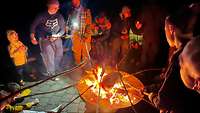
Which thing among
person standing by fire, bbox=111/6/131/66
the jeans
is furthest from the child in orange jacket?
person standing by fire, bbox=111/6/131/66

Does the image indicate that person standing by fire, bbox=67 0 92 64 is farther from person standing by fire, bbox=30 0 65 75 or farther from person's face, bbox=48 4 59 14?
person's face, bbox=48 4 59 14

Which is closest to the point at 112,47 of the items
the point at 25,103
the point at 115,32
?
the point at 115,32

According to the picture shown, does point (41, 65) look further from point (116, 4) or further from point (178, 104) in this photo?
point (178, 104)

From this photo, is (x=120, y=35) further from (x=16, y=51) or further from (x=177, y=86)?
(x=177, y=86)

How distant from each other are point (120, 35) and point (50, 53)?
2.48 meters

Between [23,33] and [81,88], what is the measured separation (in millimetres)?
7599

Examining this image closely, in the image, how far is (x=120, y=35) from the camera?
10102 mm

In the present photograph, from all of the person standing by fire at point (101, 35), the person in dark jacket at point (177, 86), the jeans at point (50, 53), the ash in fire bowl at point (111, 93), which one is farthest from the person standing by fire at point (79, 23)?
the person in dark jacket at point (177, 86)

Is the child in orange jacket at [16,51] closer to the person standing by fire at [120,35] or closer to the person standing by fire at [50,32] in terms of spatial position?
the person standing by fire at [50,32]

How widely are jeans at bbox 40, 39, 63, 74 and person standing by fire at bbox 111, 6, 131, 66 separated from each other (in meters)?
1.90

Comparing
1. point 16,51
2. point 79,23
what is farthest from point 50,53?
point 79,23

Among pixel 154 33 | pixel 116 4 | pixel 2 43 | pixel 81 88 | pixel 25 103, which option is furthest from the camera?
pixel 116 4

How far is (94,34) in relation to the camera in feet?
33.2

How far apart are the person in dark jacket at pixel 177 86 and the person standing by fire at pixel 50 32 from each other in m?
5.76
